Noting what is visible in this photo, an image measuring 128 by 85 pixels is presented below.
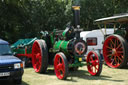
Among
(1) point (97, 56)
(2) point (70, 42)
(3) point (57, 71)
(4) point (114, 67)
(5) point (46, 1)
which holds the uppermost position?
(5) point (46, 1)

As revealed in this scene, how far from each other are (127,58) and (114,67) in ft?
2.48

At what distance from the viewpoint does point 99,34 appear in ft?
45.3

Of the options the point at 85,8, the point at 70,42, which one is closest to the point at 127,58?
the point at 70,42

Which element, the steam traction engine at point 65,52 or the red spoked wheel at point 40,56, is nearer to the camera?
the steam traction engine at point 65,52

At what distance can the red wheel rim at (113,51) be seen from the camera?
32.2 ft

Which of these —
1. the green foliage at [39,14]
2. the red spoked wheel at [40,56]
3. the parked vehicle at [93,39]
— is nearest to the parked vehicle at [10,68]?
the red spoked wheel at [40,56]

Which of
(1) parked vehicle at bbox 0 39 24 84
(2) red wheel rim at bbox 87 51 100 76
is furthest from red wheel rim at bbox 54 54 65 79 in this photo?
(1) parked vehicle at bbox 0 39 24 84

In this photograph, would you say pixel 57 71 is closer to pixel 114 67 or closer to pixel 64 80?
pixel 64 80

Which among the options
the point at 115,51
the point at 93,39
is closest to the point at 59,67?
the point at 115,51

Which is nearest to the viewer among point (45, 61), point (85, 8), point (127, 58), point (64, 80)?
point (64, 80)

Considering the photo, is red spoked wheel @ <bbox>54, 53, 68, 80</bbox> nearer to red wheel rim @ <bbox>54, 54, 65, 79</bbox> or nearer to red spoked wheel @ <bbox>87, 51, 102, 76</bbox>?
red wheel rim @ <bbox>54, 54, 65, 79</bbox>

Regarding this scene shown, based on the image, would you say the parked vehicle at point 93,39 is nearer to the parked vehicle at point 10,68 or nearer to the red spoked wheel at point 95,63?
the red spoked wheel at point 95,63

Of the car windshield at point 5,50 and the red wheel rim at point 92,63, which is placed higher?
the car windshield at point 5,50

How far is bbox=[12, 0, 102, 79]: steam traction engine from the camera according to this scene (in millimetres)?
6988
